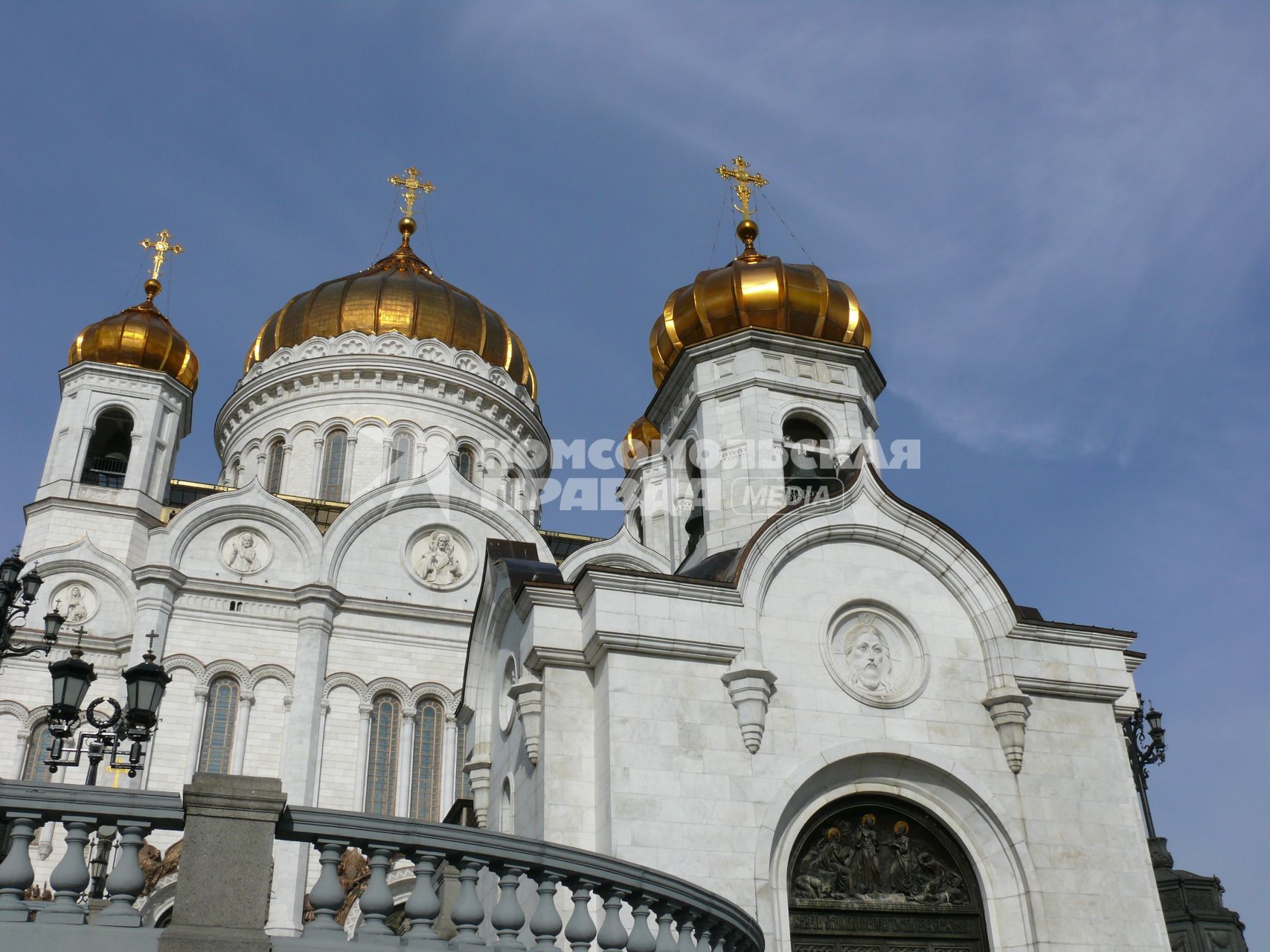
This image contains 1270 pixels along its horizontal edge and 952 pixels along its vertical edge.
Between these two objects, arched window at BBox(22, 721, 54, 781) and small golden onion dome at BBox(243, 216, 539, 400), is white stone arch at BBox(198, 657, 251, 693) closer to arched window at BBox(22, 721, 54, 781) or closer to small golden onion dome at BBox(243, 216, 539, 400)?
arched window at BBox(22, 721, 54, 781)

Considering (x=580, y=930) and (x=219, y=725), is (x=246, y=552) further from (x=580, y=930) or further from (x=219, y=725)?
(x=580, y=930)

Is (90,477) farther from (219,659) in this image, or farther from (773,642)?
(773,642)

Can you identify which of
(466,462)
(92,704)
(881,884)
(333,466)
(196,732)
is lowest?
(881,884)

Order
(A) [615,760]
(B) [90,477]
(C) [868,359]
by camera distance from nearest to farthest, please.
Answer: (A) [615,760], (C) [868,359], (B) [90,477]

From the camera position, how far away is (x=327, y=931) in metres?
5.37

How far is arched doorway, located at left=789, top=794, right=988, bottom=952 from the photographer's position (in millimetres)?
10781

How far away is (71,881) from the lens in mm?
5012

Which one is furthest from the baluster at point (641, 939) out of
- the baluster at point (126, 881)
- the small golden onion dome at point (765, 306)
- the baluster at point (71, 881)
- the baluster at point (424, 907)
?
the small golden onion dome at point (765, 306)

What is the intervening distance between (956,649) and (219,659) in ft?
50.2

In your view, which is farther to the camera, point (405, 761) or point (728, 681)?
point (405, 761)

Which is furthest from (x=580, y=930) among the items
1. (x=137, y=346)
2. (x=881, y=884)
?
(x=137, y=346)

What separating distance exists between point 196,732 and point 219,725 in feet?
1.66

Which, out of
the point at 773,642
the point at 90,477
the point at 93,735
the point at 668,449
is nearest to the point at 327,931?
the point at 773,642

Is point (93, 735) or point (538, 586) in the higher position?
point (538, 586)
